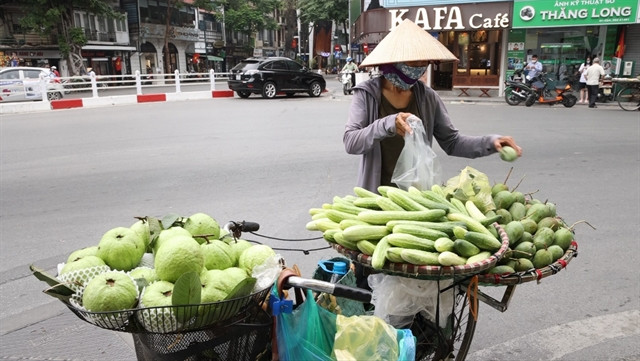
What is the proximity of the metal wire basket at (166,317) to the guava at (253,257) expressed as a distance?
21cm

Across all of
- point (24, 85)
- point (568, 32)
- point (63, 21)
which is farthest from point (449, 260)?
point (63, 21)

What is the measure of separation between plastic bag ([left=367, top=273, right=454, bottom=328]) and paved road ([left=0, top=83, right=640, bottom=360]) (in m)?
1.06

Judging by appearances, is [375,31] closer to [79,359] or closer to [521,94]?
[521,94]

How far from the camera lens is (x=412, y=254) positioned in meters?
1.58

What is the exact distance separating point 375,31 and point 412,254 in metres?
19.3

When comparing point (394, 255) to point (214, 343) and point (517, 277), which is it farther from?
point (214, 343)

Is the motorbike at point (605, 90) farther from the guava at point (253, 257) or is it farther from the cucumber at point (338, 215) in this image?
the guava at point (253, 257)

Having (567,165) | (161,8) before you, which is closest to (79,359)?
(567,165)

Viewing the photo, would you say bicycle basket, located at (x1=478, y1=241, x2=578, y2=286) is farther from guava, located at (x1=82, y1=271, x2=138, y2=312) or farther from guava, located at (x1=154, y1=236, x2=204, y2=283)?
guava, located at (x1=82, y1=271, x2=138, y2=312)

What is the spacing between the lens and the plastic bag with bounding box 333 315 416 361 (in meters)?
1.54

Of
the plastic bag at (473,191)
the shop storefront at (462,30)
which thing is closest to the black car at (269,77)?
the shop storefront at (462,30)

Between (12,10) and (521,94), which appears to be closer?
(521,94)

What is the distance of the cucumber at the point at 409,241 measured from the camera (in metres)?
1.65

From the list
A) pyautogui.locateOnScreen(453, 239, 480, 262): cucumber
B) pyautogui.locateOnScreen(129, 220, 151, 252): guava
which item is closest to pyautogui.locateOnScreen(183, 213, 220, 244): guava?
pyautogui.locateOnScreen(129, 220, 151, 252): guava
